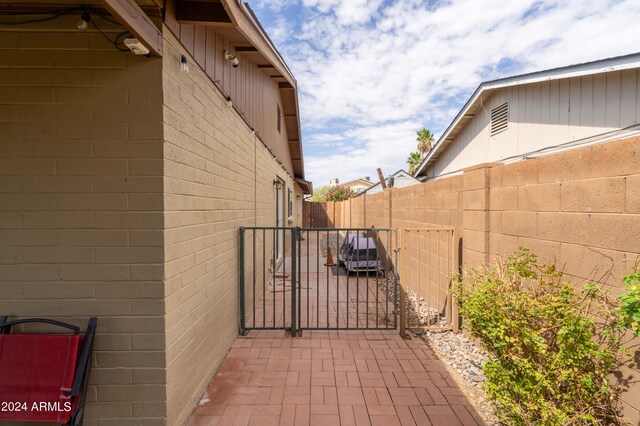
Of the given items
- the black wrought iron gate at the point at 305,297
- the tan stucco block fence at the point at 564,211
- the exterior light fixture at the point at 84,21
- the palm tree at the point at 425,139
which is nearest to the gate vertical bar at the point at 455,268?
the tan stucco block fence at the point at 564,211

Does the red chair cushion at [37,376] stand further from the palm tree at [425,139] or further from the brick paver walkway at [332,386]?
the palm tree at [425,139]

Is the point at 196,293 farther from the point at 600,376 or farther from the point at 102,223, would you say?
the point at 600,376

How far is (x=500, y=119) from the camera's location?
28.4 ft

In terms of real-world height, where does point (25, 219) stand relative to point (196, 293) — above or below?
above

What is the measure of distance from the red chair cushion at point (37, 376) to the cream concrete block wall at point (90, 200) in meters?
0.16

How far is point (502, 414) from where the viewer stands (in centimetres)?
220

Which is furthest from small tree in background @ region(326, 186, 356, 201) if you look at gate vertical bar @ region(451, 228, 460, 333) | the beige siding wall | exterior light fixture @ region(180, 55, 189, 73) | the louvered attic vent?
exterior light fixture @ region(180, 55, 189, 73)

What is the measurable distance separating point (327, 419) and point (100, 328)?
1932 mm

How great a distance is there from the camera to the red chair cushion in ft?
6.77

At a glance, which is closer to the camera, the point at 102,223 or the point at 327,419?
the point at 102,223

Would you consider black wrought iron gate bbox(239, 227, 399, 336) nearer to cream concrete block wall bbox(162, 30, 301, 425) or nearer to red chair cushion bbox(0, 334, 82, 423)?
cream concrete block wall bbox(162, 30, 301, 425)

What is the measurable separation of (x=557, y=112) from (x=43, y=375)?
9.26 meters

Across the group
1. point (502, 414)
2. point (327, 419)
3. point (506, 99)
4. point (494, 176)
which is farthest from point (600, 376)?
point (506, 99)

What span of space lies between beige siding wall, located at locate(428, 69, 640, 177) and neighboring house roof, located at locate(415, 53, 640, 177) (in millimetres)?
296
